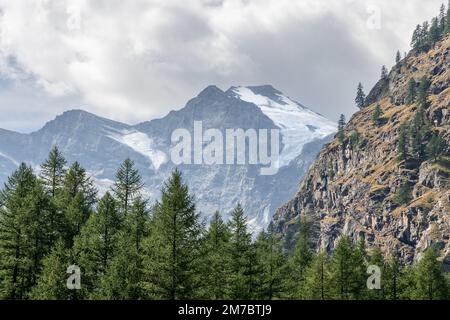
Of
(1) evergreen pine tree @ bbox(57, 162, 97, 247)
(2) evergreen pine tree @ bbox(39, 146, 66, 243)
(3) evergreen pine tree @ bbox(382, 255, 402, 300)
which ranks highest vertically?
(2) evergreen pine tree @ bbox(39, 146, 66, 243)

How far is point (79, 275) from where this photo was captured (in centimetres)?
4881

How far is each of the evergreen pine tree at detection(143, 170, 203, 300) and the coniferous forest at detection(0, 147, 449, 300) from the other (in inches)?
A: 3.3

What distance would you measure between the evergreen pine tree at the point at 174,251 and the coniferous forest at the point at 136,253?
0.08 metres

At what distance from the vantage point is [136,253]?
5100cm

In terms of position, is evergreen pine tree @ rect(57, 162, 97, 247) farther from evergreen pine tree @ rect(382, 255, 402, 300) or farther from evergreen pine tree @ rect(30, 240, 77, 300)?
evergreen pine tree @ rect(382, 255, 402, 300)

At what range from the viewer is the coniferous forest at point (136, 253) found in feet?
155

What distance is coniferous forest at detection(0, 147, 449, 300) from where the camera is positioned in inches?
1860

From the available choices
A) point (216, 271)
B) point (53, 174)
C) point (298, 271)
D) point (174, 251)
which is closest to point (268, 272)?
point (216, 271)

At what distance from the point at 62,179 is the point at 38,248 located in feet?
58.5

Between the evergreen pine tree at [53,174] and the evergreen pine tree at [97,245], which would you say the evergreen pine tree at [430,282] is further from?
the evergreen pine tree at [53,174]

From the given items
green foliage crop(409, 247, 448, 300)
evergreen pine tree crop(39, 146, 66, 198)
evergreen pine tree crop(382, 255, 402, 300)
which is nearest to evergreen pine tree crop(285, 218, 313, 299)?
evergreen pine tree crop(382, 255, 402, 300)

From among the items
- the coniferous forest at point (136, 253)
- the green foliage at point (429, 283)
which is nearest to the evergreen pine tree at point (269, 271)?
the coniferous forest at point (136, 253)

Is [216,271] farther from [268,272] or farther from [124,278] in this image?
[124,278]
